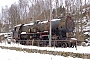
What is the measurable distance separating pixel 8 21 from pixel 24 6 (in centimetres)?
1722

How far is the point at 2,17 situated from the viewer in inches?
3787

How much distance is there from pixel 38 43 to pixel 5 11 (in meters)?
70.3

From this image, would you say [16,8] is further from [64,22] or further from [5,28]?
[64,22]

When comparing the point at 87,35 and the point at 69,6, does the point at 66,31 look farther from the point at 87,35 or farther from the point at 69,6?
the point at 69,6

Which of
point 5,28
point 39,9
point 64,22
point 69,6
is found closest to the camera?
point 64,22

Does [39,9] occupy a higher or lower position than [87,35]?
higher

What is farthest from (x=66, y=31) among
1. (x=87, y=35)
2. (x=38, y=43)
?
(x=87, y=35)

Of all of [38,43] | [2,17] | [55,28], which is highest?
[2,17]

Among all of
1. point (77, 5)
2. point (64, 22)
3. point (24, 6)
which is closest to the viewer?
point (64, 22)

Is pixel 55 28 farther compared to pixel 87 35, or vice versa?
pixel 87 35

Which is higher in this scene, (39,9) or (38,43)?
(39,9)

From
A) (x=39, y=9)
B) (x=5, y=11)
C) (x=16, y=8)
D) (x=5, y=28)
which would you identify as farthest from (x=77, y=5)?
(x=5, y=11)

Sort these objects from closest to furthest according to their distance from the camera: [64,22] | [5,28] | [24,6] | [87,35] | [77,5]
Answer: [64,22], [87,35], [77,5], [24,6], [5,28]

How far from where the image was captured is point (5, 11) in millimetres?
96688
